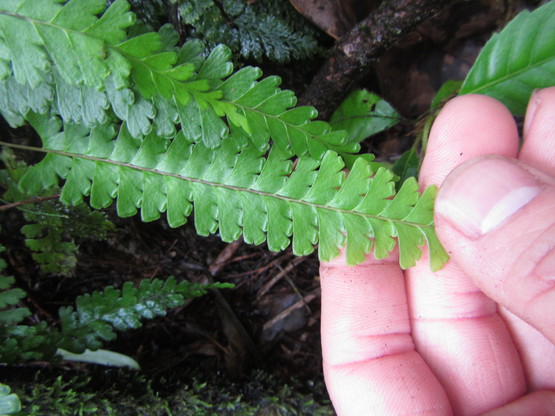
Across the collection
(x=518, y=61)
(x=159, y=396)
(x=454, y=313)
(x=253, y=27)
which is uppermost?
(x=518, y=61)

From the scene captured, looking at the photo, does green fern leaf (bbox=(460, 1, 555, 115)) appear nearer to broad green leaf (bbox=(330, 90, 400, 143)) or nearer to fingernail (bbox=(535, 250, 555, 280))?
broad green leaf (bbox=(330, 90, 400, 143))

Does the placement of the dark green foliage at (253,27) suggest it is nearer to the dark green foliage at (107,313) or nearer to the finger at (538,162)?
the finger at (538,162)

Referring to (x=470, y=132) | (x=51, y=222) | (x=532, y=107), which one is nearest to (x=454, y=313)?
(x=470, y=132)

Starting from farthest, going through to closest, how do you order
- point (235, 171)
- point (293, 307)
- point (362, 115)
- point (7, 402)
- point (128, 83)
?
point (293, 307), point (362, 115), point (235, 171), point (7, 402), point (128, 83)

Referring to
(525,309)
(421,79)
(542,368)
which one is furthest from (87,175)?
(542,368)

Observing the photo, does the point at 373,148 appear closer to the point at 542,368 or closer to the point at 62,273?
the point at 542,368

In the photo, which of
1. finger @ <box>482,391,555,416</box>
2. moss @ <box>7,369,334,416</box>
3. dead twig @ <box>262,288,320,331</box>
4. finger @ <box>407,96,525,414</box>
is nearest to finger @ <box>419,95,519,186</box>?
finger @ <box>407,96,525,414</box>

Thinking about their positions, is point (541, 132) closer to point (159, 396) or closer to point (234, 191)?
point (234, 191)

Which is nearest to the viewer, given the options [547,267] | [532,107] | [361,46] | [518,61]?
[547,267]
